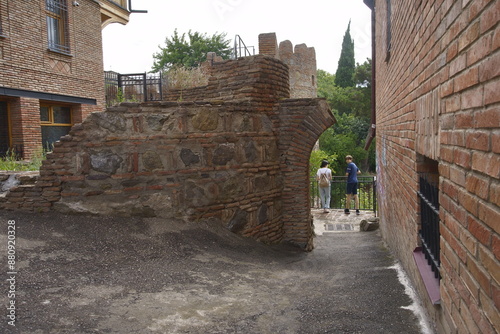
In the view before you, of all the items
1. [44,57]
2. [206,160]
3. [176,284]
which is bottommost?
[176,284]

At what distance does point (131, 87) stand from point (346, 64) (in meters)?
26.1

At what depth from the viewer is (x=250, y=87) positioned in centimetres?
654

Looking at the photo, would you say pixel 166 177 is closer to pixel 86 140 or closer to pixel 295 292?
pixel 86 140

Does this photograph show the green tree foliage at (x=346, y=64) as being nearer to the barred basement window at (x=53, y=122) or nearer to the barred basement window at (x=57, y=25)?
the barred basement window at (x=57, y=25)

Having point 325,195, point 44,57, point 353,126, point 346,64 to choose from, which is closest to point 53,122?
point 44,57

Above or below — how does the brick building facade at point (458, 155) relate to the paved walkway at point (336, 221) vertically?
above

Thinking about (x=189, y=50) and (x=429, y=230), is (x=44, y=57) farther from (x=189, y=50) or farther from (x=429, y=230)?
(x=189, y=50)

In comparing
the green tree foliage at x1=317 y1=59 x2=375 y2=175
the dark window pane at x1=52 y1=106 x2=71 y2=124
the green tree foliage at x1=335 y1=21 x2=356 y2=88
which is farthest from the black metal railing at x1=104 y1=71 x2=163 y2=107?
the green tree foliage at x1=335 y1=21 x2=356 y2=88

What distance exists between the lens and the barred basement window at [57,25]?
484 inches

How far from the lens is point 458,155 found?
1.99m

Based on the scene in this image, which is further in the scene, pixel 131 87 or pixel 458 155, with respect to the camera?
pixel 131 87

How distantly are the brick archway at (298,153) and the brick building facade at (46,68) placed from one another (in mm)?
7271

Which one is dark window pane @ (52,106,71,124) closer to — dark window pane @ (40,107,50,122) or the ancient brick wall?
dark window pane @ (40,107,50,122)

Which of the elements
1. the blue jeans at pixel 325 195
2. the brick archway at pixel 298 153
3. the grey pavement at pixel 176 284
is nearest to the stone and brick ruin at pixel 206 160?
the brick archway at pixel 298 153
